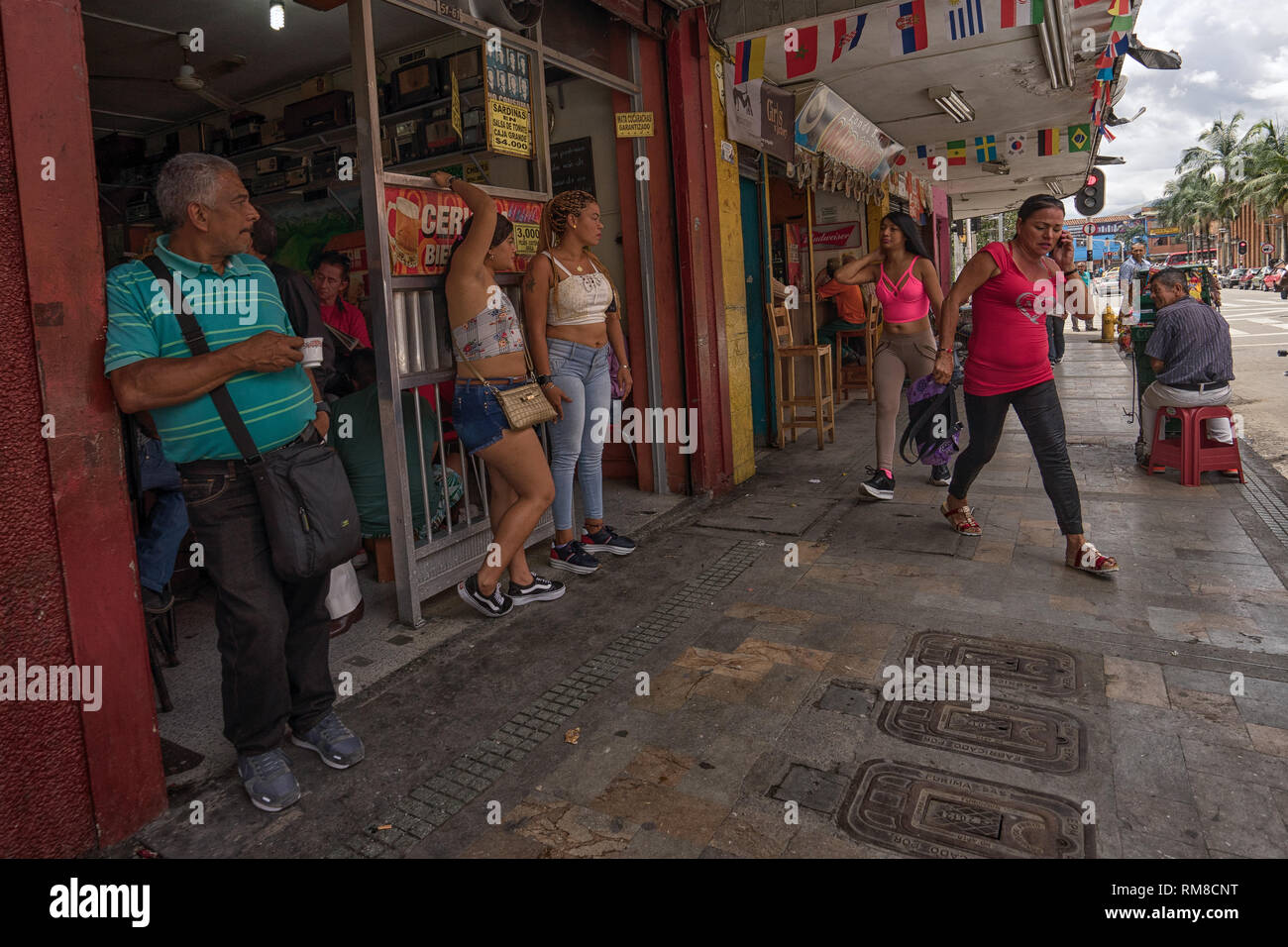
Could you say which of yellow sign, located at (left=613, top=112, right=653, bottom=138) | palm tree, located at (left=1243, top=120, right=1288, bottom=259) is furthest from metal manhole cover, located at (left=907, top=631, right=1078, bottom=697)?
palm tree, located at (left=1243, top=120, right=1288, bottom=259)

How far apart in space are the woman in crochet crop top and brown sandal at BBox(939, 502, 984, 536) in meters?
2.55

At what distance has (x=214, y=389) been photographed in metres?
2.40

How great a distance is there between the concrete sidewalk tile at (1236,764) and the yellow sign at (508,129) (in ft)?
13.4

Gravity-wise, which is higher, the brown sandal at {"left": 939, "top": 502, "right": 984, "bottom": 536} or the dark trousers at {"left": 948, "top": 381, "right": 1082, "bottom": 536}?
the dark trousers at {"left": 948, "top": 381, "right": 1082, "bottom": 536}

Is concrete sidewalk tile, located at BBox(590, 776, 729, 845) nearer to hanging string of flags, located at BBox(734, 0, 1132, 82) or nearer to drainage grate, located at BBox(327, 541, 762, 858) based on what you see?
drainage grate, located at BBox(327, 541, 762, 858)

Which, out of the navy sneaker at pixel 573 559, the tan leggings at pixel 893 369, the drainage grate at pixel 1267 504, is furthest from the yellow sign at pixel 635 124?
the drainage grate at pixel 1267 504

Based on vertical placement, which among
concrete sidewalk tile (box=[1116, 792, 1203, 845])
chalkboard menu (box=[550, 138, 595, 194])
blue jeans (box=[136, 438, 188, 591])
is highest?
chalkboard menu (box=[550, 138, 595, 194])

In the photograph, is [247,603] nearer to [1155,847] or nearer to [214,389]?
[214,389]

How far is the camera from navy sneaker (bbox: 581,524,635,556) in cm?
504

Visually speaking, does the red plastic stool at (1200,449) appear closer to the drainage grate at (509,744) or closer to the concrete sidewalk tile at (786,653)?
the drainage grate at (509,744)

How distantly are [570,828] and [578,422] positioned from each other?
104 inches

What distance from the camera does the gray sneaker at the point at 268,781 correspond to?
2.59 metres

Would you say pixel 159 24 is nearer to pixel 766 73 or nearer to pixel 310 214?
pixel 310 214
